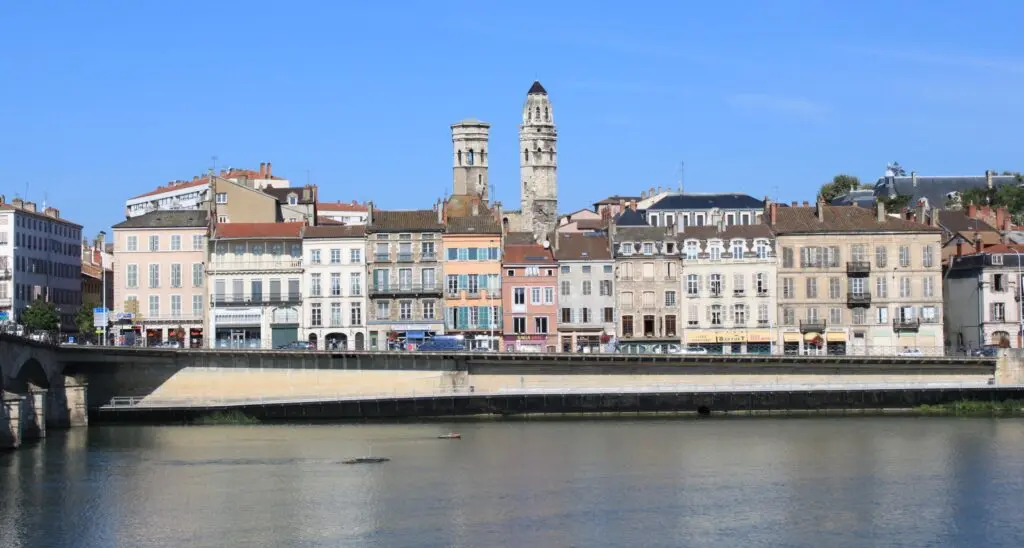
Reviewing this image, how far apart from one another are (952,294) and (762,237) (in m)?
12.2

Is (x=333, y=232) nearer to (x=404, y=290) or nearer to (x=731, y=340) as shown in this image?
(x=404, y=290)

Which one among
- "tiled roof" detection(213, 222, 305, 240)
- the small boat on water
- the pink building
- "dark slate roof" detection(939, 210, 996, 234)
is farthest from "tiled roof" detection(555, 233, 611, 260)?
the small boat on water

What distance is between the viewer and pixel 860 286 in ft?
319

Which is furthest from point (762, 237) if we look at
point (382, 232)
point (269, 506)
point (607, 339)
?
point (269, 506)

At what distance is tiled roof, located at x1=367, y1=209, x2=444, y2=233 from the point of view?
320ft

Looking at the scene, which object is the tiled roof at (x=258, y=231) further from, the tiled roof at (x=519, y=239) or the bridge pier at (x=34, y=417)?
the bridge pier at (x=34, y=417)

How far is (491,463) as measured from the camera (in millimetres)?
64062

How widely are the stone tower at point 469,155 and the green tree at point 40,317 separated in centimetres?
4114

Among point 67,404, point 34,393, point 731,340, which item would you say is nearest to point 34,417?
point 34,393

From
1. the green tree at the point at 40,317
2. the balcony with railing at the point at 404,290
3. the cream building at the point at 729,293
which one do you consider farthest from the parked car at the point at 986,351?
the green tree at the point at 40,317

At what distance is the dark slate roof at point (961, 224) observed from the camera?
11062 cm

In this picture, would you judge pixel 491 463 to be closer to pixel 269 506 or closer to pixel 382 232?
pixel 269 506

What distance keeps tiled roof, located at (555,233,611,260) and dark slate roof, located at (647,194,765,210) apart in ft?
56.4

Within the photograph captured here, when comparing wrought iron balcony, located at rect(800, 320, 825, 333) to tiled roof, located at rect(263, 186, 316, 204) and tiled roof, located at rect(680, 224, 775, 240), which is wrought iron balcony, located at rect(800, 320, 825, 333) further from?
tiled roof, located at rect(263, 186, 316, 204)
